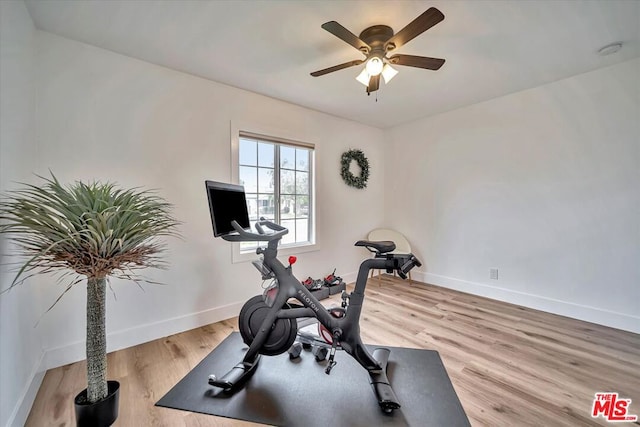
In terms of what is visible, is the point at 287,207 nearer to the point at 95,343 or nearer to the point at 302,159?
the point at 302,159

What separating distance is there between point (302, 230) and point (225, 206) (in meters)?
1.84

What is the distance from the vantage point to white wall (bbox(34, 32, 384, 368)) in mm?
1962

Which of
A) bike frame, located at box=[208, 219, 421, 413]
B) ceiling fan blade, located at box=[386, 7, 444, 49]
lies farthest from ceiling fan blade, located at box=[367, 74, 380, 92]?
bike frame, located at box=[208, 219, 421, 413]

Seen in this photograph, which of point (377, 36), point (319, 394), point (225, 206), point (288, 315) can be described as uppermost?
point (377, 36)

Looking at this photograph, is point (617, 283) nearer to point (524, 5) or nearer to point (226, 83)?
point (524, 5)

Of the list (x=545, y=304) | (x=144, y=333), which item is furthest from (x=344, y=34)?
(x=545, y=304)

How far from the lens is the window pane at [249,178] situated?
2963 mm

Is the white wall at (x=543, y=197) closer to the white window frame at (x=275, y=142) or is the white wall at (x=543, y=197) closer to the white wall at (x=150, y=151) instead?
the white window frame at (x=275, y=142)

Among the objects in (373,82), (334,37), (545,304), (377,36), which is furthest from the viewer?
(545,304)

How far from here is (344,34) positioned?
5.38 feet

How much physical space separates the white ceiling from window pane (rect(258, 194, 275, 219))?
118cm

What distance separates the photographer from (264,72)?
2.52 metres

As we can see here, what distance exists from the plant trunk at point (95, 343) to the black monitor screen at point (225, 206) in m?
0.61

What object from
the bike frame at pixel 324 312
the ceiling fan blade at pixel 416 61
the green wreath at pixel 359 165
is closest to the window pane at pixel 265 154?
the green wreath at pixel 359 165
